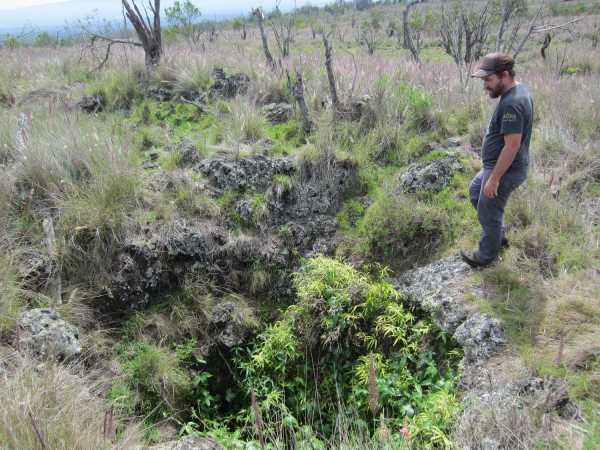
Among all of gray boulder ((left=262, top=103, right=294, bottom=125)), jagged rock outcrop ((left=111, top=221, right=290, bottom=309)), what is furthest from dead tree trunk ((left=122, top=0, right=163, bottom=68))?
jagged rock outcrop ((left=111, top=221, right=290, bottom=309))

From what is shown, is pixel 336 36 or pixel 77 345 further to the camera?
pixel 336 36

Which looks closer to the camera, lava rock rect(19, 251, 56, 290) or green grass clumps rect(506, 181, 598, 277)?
green grass clumps rect(506, 181, 598, 277)

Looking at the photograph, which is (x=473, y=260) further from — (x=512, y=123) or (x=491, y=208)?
(x=512, y=123)

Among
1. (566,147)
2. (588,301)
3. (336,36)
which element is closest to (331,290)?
(588,301)

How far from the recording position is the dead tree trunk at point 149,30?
832 cm

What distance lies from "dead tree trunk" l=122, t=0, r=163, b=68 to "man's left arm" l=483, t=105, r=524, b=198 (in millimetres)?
7013

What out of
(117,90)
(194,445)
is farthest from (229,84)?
(194,445)

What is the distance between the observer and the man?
3.42m

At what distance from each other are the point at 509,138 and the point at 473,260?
1.33 metres

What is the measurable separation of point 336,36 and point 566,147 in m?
18.7

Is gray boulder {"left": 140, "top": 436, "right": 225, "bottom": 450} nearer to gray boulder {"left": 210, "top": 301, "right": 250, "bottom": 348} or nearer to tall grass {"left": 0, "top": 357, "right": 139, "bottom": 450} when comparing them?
tall grass {"left": 0, "top": 357, "right": 139, "bottom": 450}

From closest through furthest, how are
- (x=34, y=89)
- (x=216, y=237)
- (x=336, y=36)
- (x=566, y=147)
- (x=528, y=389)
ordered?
(x=528, y=389)
(x=216, y=237)
(x=566, y=147)
(x=34, y=89)
(x=336, y=36)

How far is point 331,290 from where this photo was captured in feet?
14.1

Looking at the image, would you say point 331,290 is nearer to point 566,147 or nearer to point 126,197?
point 126,197
